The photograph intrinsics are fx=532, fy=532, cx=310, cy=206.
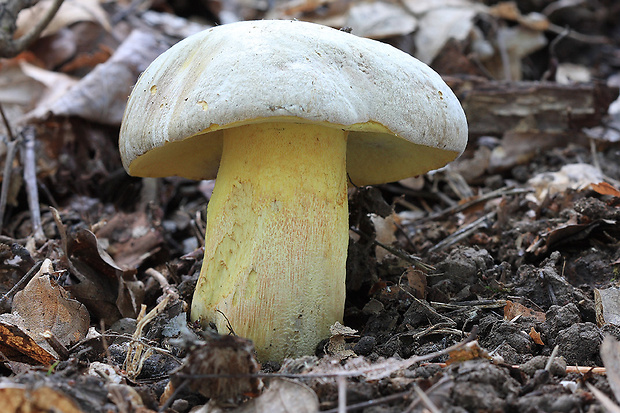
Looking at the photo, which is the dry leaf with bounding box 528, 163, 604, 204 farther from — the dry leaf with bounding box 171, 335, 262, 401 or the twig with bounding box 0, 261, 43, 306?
the twig with bounding box 0, 261, 43, 306

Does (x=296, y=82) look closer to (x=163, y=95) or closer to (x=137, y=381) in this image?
(x=163, y=95)

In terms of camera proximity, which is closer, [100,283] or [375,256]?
[100,283]

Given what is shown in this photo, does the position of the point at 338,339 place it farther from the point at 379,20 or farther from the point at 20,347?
the point at 379,20

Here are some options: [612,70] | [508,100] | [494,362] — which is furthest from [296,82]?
[612,70]

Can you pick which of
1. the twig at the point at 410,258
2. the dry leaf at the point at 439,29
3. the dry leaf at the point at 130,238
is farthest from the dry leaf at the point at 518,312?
the dry leaf at the point at 439,29

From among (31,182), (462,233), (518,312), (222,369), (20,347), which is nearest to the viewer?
(222,369)

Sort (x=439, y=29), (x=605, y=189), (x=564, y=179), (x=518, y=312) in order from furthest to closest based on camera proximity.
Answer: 1. (x=439, y=29)
2. (x=564, y=179)
3. (x=605, y=189)
4. (x=518, y=312)

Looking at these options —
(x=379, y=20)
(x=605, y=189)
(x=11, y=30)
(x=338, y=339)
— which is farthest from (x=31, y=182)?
(x=379, y=20)

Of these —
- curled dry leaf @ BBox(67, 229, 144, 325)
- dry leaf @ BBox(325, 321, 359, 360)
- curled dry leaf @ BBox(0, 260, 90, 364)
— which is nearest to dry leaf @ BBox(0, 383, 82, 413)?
curled dry leaf @ BBox(0, 260, 90, 364)
